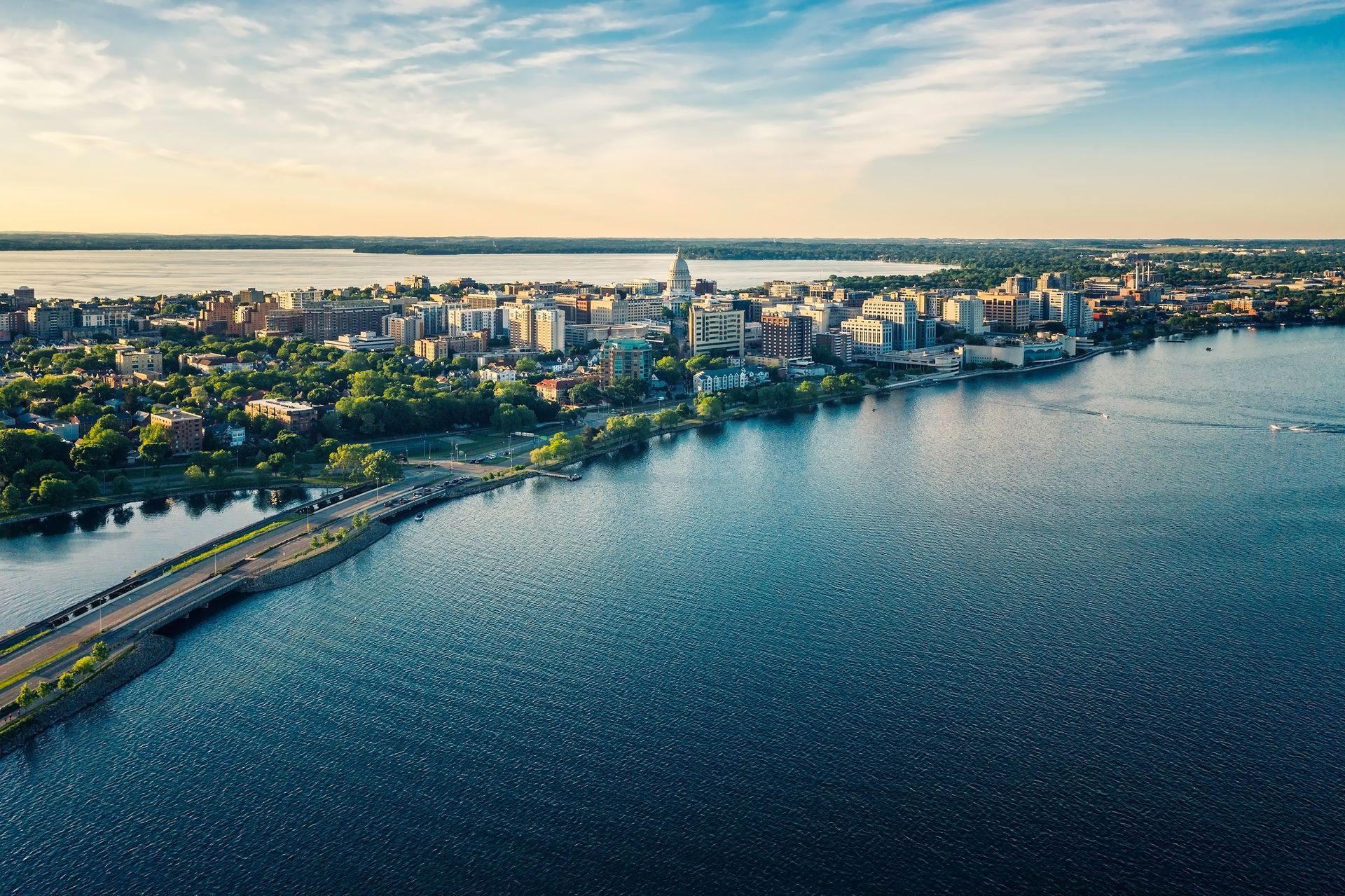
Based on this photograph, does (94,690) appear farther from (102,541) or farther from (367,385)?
(367,385)

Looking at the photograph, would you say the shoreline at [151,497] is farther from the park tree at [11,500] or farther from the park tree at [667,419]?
the park tree at [667,419]

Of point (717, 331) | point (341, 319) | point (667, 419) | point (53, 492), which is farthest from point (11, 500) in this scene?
point (341, 319)

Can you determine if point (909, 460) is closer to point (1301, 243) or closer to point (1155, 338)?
point (1155, 338)

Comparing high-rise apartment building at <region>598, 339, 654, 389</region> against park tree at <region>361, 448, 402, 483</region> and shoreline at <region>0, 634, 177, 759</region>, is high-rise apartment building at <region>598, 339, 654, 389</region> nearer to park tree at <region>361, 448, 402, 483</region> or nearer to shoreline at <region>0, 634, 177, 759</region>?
park tree at <region>361, 448, 402, 483</region>

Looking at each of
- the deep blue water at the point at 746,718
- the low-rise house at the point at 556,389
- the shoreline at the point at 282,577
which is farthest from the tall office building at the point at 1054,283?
the deep blue water at the point at 746,718

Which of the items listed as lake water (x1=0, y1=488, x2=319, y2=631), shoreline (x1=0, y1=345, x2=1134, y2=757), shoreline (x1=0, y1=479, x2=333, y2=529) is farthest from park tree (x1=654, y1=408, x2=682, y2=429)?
lake water (x1=0, y1=488, x2=319, y2=631)

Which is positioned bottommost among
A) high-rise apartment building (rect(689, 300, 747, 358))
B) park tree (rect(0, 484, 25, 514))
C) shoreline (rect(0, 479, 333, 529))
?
shoreline (rect(0, 479, 333, 529))
